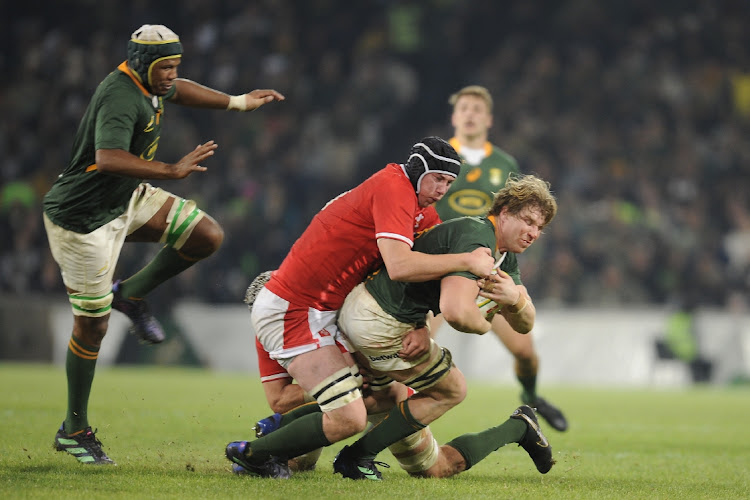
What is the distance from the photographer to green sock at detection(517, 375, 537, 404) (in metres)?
8.80

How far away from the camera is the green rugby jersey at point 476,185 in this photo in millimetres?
8906

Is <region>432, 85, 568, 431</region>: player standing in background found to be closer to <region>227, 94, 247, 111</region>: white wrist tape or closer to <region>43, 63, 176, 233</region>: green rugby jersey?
<region>227, 94, 247, 111</region>: white wrist tape

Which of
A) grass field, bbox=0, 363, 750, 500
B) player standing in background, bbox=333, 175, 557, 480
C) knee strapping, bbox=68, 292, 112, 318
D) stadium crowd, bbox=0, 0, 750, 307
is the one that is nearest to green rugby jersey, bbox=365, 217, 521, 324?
player standing in background, bbox=333, 175, 557, 480

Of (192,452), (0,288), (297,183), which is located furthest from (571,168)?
(192,452)

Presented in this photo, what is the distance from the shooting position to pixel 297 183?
18.6 m

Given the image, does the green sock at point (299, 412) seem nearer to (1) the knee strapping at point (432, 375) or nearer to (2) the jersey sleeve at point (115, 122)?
(1) the knee strapping at point (432, 375)

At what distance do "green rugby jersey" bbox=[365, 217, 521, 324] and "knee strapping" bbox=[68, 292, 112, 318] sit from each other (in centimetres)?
181

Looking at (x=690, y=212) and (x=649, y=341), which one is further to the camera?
(x=690, y=212)

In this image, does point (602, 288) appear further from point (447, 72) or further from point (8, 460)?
point (8, 460)

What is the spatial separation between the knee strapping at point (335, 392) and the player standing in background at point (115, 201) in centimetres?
141

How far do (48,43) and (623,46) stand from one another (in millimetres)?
12025

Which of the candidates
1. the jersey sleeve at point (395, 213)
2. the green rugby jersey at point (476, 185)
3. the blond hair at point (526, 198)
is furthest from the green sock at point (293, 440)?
the green rugby jersey at point (476, 185)

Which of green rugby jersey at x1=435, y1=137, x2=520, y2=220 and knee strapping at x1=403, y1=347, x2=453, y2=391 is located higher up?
green rugby jersey at x1=435, y1=137, x2=520, y2=220

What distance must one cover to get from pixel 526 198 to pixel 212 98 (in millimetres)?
2353
